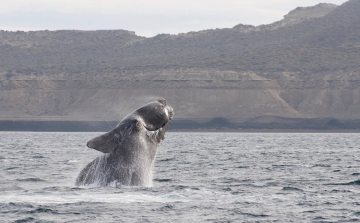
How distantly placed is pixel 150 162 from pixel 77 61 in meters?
181

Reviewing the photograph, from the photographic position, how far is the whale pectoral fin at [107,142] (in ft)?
54.1

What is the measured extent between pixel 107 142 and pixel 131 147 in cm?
78

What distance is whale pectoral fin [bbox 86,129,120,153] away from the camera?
54.1 ft

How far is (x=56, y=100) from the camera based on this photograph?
6309 inches

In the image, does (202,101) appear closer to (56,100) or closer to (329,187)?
(56,100)

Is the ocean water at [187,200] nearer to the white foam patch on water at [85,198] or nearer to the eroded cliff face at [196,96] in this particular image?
the white foam patch on water at [85,198]

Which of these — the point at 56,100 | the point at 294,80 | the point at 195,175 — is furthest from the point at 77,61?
the point at 195,175

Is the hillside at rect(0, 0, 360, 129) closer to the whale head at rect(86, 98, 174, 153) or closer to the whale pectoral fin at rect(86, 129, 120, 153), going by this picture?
the whale head at rect(86, 98, 174, 153)

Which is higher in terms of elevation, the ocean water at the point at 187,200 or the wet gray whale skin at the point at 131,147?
the wet gray whale skin at the point at 131,147

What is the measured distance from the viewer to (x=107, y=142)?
16.9m

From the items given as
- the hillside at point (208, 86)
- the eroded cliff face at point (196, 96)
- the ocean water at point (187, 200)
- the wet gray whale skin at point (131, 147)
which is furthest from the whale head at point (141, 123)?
the hillside at point (208, 86)

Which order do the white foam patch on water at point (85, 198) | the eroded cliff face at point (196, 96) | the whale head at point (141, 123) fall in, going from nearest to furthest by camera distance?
the whale head at point (141, 123), the white foam patch on water at point (85, 198), the eroded cliff face at point (196, 96)

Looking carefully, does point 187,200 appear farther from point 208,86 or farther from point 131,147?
point 208,86

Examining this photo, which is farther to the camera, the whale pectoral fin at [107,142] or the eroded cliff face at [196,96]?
the eroded cliff face at [196,96]
